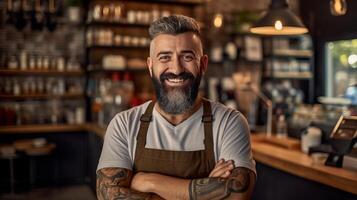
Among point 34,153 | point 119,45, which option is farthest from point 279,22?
point 34,153

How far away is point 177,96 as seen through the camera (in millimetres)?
1842

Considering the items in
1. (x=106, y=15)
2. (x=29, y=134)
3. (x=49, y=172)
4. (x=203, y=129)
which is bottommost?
(x=49, y=172)

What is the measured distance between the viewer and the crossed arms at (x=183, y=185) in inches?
68.0

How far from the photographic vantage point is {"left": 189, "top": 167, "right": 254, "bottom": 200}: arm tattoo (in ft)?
5.66

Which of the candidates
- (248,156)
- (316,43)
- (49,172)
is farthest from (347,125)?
(49,172)

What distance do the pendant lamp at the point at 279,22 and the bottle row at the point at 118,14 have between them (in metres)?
2.80

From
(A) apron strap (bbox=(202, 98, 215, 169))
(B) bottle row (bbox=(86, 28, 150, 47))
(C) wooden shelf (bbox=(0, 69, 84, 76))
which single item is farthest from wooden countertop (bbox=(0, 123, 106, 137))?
(A) apron strap (bbox=(202, 98, 215, 169))

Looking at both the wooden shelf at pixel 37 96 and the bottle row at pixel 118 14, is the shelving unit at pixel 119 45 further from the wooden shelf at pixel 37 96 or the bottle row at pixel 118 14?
the wooden shelf at pixel 37 96

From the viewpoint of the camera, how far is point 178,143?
5.99 feet

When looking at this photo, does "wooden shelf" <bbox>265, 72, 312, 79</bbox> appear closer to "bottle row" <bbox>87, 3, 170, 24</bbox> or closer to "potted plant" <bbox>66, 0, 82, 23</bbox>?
"bottle row" <bbox>87, 3, 170, 24</bbox>

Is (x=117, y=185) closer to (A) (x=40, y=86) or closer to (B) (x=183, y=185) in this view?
(B) (x=183, y=185)

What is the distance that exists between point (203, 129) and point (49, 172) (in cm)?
453

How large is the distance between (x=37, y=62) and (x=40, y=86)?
36cm

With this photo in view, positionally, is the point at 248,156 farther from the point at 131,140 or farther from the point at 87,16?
the point at 87,16
